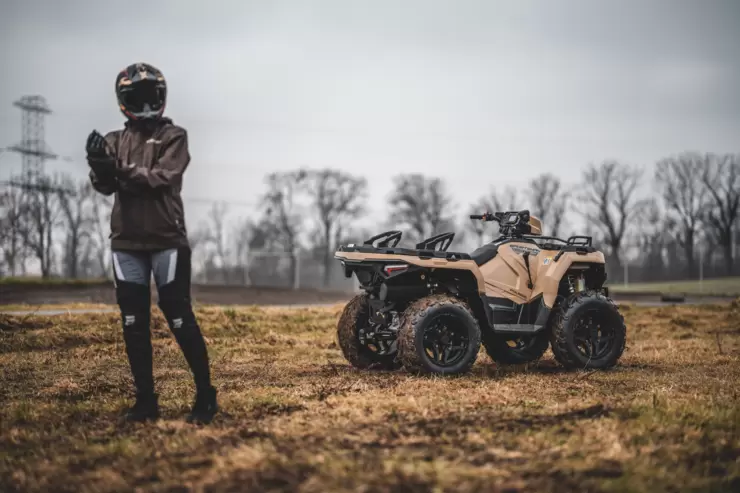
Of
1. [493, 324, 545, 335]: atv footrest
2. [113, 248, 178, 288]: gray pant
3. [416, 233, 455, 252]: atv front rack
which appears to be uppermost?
[416, 233, 455, 252]: atv front rack

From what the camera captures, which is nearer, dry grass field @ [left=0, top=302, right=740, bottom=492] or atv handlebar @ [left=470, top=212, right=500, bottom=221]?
dry grass field @ [left=0, top=302, right=740, bottom=492]

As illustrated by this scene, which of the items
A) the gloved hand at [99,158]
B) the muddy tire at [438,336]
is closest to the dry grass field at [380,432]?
the muddy tire at [438,336]

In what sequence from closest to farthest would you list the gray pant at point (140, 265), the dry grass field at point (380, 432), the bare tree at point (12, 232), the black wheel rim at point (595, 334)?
the dry grass field at point (380, 432)
the gray pant at point (140, 265)
the black wheel rim at point (595, 334)
the bare tree at point (12, 232)

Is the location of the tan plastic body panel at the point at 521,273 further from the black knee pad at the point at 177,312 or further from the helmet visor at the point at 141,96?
the helmet visor at the point at 141,96

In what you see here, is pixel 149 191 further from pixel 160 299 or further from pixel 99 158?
pixel 160 299

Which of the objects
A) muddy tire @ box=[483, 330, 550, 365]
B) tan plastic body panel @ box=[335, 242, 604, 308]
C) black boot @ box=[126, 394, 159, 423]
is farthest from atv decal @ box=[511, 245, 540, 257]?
black boot @ box=[126, 394, 159, 423]

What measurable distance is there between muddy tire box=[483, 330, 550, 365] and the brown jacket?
4.29 metres

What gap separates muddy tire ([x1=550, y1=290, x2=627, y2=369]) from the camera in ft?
27.1

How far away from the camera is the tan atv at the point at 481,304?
761 cm

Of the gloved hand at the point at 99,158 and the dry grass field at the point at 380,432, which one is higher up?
the gloved hand at the point at 99,158

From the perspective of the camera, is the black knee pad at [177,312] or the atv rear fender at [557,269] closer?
the black knee pad at [177,312]

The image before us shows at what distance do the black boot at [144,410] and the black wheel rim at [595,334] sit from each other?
4956mm

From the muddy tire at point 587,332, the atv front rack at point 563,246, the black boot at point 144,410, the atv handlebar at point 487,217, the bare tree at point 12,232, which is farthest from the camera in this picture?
the bare tree at point 12,232

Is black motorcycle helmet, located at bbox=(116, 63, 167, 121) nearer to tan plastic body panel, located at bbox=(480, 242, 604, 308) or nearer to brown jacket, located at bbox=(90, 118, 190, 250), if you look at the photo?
brown jacket, located at bbox=(90, 118, 190, 250)
